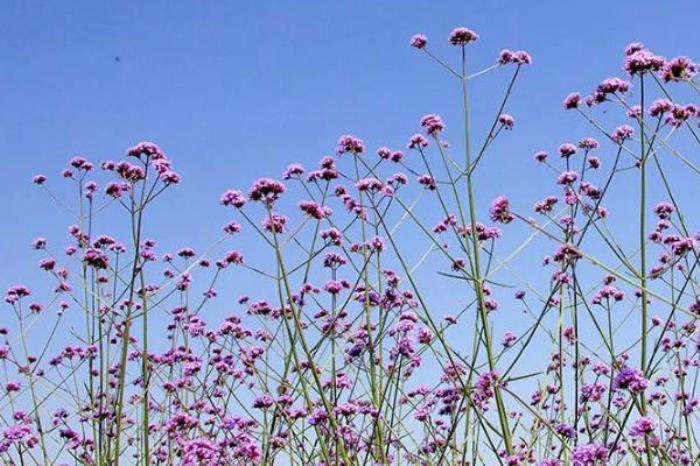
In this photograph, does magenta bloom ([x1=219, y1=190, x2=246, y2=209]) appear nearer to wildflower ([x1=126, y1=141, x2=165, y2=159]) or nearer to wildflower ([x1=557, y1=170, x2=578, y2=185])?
wildflower ([x1=126, y1=141, x2=165, y2=159])

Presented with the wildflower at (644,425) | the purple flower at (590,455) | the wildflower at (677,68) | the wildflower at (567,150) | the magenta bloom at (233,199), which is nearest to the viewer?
the wildflower at (644,425)

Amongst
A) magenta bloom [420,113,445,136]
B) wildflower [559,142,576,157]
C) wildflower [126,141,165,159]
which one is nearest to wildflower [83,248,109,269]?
wildflower [126,141,165,159]

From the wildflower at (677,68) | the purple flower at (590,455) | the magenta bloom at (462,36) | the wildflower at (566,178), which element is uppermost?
the magenta bloom at (462,36)

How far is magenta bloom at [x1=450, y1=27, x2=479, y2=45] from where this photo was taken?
5.38 metres

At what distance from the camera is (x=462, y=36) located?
541 centimetres

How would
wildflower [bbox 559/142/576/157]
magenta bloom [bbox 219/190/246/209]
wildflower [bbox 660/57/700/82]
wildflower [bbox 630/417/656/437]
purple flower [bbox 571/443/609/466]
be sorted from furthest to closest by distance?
wildflower [bbox 559/142/576/157] < magenta bloom [bbox 219/190/246/209] < wildflower [bbox 660/57/700/82] < purple flower [bbox 571/443/609/466] < wildflower [bbox 630/417/656/437]

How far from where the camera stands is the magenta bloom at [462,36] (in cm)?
538

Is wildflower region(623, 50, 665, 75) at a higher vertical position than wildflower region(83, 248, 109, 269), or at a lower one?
higher

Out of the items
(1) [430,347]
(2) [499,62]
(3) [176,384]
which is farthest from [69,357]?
(2) [499,62]

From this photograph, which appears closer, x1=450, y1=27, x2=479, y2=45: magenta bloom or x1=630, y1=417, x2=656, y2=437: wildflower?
x1=630, y1=417, x2=656, y2=437: wildflower

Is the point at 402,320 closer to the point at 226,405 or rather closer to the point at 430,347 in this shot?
the point at 430,347

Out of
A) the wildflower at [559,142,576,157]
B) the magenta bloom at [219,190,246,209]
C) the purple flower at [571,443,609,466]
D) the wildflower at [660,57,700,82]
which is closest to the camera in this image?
the purple flower at [571,443,609,466]

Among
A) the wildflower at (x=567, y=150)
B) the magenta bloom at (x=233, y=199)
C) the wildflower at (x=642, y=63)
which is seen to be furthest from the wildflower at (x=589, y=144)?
the magenta bloom at (x=233, y=199)

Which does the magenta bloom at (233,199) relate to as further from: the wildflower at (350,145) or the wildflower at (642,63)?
the wildflower at (642,63)
